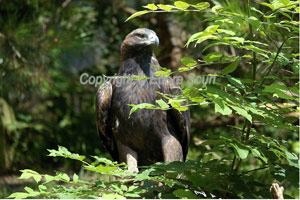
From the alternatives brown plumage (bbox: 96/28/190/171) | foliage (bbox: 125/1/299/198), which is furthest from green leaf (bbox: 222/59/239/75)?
brown plumage (bbox: 96/28/190/171)

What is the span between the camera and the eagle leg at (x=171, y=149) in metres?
2.23

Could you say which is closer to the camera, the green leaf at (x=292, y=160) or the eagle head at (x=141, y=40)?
the green leaf at (x=292, y=160)

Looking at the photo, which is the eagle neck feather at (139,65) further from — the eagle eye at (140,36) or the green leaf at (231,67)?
the green leaf at (231,67)

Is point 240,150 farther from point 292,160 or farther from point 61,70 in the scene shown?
point 61,70

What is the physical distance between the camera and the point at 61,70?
543 centimetres

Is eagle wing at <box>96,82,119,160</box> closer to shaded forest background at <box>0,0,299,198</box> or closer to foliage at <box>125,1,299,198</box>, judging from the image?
foliage at <box>125,1,299,198</box>

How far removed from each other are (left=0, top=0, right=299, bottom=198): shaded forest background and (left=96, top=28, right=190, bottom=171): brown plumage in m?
1.50

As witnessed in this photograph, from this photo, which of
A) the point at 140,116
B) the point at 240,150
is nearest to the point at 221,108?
the point at 240,150

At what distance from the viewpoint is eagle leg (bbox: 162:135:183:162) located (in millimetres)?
2232

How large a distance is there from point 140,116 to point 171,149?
0.79 ft

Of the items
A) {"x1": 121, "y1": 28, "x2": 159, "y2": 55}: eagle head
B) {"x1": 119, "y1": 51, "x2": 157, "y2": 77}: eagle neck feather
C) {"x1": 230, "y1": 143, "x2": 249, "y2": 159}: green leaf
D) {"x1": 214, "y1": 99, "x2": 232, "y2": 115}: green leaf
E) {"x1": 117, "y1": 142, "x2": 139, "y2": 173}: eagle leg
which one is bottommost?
{"x1": 117, "y1": 142, "x2": 139, "y2": 173}: eagle leg

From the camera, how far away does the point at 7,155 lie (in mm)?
4809

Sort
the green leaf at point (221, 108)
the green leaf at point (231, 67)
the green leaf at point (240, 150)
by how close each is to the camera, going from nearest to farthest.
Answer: the green leaf at point (221, 108)
the green leaf at point (240, 150)
the green leaf at point (231, 67)

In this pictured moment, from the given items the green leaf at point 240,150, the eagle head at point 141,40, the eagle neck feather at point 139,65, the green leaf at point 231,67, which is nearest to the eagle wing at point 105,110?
the eagle neck feather at point 139,65
